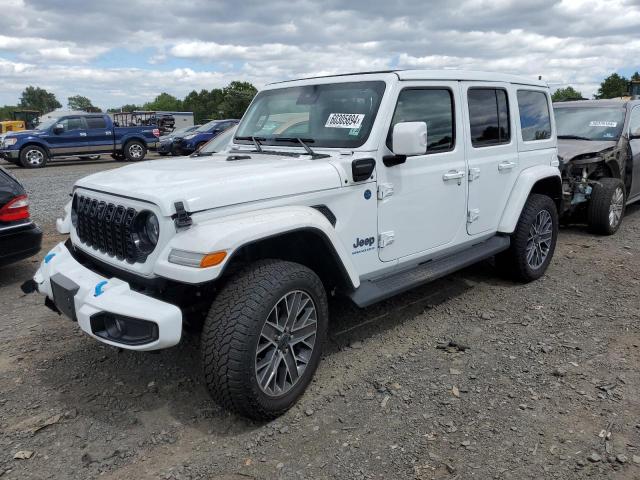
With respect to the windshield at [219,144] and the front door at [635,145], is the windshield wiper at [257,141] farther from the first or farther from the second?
the front door at [635,145]

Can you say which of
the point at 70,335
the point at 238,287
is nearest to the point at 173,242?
the point at 238,287

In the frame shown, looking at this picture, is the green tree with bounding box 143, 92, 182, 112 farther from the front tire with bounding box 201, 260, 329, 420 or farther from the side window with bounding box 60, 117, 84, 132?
the front tire with bounding box 201, 260, 329, 420

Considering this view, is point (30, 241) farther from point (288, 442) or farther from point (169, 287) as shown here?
point (288, 442)

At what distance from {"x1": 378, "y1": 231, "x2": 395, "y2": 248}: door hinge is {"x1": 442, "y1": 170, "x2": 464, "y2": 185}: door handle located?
71 centimetres

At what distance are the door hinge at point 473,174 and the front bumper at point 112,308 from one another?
2.71 metres

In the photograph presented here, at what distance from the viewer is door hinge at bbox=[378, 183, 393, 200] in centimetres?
349

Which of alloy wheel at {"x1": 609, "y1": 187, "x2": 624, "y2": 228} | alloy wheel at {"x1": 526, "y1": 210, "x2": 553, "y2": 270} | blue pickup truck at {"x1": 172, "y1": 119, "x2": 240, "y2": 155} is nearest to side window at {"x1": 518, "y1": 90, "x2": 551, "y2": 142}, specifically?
alloy wheel at {"x1": 526, "y1": 210, "x2": 553, "y2": 270}

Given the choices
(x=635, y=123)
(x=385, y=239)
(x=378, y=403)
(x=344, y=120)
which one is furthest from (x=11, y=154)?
(x=378, y=403)

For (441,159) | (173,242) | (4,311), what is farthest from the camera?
(4,311)

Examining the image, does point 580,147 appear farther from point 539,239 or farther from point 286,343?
point 286,343

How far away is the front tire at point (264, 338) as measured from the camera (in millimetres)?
2662

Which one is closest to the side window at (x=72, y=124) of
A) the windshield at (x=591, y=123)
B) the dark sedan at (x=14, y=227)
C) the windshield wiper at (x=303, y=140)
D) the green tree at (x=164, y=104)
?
the dark sedan at (x=14, y=227)

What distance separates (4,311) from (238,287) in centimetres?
304

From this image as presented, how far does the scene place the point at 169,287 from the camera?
112 inches
